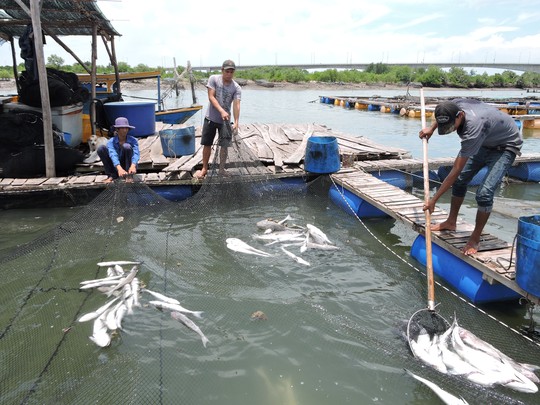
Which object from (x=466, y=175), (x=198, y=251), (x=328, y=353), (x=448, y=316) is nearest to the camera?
(x=328, y=353)

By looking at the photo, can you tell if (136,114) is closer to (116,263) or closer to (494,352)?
(116,263)

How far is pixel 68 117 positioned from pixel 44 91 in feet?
5.07

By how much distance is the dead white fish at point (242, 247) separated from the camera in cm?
611

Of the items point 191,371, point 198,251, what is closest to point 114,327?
point 191,371

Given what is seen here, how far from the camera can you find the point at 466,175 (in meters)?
5.27

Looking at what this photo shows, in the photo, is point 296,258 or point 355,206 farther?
point 355,206

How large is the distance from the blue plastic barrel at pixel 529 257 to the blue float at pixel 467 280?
0.83 metres

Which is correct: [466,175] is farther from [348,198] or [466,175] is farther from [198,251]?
[198,251]

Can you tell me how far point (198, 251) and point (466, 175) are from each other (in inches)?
160

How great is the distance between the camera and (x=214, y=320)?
4500 mm

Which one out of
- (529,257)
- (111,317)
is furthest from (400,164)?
(111,317)

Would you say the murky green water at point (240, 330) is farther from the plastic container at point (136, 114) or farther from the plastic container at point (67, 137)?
the plastic container at point (136, 114)

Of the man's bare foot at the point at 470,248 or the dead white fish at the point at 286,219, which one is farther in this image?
the dead white fish at the point at 286,219

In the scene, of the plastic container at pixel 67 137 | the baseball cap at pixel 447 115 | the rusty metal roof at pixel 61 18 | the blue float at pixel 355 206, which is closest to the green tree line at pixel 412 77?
the rusty metal roof at pixel 61 18
